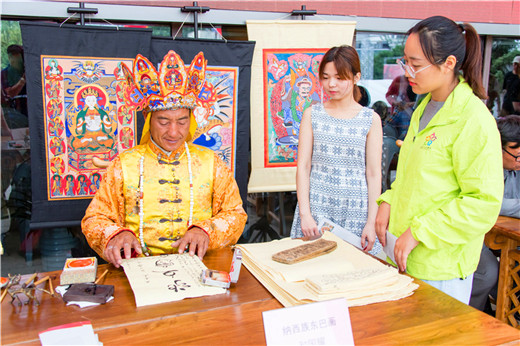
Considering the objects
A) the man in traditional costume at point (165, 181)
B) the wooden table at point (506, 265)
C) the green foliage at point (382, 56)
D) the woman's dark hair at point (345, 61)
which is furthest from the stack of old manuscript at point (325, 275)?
the green foliage at point (382, 56)

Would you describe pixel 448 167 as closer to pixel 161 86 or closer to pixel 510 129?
pixel 161 86

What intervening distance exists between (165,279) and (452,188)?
1069 mm

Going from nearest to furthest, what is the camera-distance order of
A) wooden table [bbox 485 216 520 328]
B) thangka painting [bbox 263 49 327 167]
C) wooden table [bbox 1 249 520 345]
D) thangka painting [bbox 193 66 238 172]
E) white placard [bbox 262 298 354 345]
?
white placard [bbox 262 298 354 345] < wooden table [bbox 1 249 520 345] < wooden table [bbox 485 216 520 328] < thangka painting [bbox 193 66 238 172] < thangka painting [bbox 263 49 327 167]

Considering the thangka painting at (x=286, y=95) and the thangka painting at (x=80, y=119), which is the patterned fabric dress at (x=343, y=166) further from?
the thangka painting at (x=80, y=119)

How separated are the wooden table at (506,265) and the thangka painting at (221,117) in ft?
6.35

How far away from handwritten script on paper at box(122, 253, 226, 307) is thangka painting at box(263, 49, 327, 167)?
2.00 metres

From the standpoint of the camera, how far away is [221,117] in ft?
11.4

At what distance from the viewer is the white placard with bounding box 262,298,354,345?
3.36ft

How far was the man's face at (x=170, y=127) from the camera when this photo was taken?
2080 millimetres

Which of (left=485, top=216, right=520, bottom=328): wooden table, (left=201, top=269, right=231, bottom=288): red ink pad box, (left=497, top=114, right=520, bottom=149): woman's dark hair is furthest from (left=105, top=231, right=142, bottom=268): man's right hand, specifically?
(left=497, top=114, right=520, bottom=149): woman's dark hair

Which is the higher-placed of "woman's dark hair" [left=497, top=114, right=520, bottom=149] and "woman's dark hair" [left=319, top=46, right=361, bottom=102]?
"woman's dark hair" [left=319, top=46, right=361, bottom=102]

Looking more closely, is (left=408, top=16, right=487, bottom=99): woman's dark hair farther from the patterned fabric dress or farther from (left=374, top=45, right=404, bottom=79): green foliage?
(left=374, top=45, right=404, bottom=79): green foliage

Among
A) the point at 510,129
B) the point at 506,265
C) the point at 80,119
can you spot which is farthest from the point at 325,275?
the point at 80,119

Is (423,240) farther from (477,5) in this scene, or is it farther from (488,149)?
(477,5)
